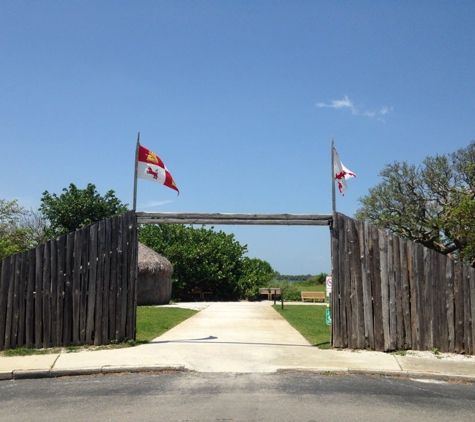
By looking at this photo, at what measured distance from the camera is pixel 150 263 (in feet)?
90.1

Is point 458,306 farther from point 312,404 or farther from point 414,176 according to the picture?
point 414,176

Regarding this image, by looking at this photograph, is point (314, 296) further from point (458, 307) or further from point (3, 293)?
point (3, 293)

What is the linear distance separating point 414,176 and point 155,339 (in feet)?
106

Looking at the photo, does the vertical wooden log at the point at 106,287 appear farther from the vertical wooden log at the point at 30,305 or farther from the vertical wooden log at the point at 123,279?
the vertical wooden log at the point at 30,305

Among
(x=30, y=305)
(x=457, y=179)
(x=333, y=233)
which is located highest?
(x=457, y=179)

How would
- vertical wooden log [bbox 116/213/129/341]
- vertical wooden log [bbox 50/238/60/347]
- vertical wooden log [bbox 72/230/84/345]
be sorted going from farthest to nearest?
vertical wooden log [bbox 116/213/129/341]
vertical wooden log [bbox 72/230/84/345]
vertical wooden log [bbox 50/238/60/347]

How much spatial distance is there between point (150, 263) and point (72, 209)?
531 inches

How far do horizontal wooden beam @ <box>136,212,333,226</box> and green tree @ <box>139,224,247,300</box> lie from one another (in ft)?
74.7

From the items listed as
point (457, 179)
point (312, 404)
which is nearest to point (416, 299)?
point (312, 404)

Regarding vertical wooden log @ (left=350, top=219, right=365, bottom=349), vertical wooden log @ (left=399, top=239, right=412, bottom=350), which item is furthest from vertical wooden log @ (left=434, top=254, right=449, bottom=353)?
vertical wooden log @ (left=350, top=219, right=365, bottom=349)

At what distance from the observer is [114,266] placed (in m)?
11.3

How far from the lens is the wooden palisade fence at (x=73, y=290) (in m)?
10.8

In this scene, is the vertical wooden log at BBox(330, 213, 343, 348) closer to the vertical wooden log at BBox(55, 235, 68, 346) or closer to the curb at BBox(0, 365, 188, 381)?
the curb at BBox(0, 365, 188, 381)

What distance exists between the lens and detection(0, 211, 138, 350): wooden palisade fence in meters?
10.8
